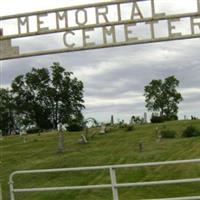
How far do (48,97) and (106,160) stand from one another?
2034 inches

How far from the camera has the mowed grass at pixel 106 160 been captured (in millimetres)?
22031

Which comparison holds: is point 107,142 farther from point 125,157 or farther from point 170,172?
point 170,172

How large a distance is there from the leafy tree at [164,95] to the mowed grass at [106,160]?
127 feet

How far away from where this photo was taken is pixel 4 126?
3780 inches

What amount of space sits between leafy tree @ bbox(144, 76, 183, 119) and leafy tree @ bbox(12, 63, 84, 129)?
9.57 meters

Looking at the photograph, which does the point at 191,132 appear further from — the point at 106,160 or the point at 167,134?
Result: the point at 106,160

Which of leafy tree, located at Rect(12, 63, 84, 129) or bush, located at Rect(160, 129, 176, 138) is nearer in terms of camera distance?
bush, located at Rect(160, 129, 176, 138)

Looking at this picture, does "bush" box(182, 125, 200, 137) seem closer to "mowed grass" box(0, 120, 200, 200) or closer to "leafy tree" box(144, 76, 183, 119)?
"mowed grass" box(0, 120, 200, 200)

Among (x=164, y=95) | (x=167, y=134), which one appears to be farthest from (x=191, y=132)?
(x=164, y=95)

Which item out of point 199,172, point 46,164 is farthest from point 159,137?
point 199,172

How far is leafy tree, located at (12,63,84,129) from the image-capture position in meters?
78.2

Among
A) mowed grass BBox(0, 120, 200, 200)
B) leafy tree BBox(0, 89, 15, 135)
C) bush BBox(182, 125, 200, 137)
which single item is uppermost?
leafy tree BBox(0, 89, 15, 135)

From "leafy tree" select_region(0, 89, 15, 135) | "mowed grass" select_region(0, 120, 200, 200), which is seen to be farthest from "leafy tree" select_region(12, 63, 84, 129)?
"mowed grass" select_region(0, 120, 200, 200)

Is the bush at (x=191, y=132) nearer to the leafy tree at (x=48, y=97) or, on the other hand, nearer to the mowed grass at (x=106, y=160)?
the mowed grass at (x=106, y=160)
